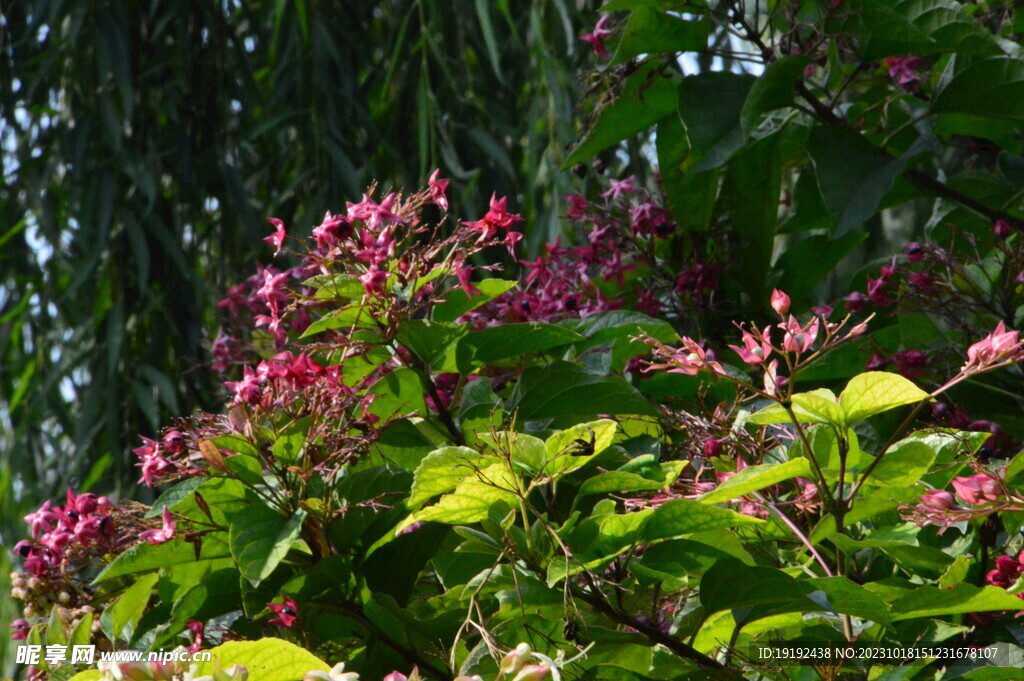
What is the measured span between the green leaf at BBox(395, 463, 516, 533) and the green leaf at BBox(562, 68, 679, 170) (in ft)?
1.98

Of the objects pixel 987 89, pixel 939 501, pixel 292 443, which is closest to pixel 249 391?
pixel 292 443

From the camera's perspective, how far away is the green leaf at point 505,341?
819 mm

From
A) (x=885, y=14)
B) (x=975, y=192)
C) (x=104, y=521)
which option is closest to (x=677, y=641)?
(x=104, y=521)

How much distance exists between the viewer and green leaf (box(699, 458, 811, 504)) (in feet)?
1.90

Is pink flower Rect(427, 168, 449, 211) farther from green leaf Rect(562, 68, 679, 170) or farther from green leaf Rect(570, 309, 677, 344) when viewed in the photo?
green leaf Rect(562, 68, 679, 170)

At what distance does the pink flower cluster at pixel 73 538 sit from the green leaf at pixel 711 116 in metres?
0.63

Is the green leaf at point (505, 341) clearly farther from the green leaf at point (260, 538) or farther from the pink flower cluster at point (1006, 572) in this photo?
the pink flower cluster at point (1006, 572)

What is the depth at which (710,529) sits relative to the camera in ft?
2.02

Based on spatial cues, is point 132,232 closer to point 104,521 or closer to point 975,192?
point 104,521

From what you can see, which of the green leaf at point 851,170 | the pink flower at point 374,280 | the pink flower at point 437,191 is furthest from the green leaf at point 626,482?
the green leaf at point 851,170

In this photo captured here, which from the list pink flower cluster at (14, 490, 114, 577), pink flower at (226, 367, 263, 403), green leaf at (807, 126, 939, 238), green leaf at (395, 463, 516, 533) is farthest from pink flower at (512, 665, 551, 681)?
green leaf at (807, 126, 939, 238)

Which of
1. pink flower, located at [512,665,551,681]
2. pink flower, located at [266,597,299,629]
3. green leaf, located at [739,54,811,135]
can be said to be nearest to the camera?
pink flower, located at [512,665,551,681]

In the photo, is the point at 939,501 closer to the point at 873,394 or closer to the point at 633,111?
the point at 873,394

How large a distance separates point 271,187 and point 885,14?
188 centimetres
